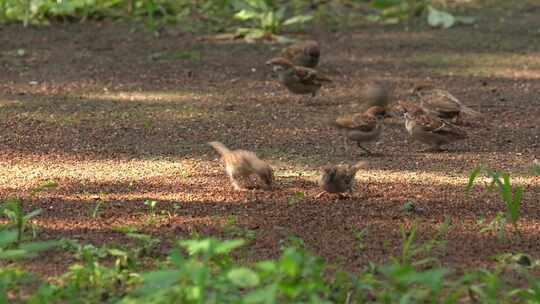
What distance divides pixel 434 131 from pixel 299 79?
2.52 meters

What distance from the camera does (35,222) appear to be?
288 inches

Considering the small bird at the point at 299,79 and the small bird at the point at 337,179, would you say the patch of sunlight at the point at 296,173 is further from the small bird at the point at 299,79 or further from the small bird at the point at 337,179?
the small bird at the point at 299,79

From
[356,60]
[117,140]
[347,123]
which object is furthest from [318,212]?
[356,60]

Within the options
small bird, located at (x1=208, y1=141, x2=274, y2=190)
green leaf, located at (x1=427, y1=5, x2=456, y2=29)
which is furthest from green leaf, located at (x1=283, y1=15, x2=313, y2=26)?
small bird, located at (x1=208, y1=141, x2=274, y2=190)

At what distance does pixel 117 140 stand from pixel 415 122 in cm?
263

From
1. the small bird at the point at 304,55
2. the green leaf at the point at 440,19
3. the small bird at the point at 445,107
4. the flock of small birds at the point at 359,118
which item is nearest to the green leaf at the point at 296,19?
the green leaf at the point at 440,19

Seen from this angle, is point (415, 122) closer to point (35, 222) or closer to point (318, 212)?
point (318, 212)

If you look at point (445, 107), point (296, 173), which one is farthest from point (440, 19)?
point (296, 173)

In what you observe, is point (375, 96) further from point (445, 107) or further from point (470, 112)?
point (470, 112)

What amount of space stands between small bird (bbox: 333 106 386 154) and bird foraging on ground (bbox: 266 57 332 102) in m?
2.01

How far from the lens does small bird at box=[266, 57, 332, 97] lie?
1212 centimetres

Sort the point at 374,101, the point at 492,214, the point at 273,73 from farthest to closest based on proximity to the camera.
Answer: the point at 273,73
the point at 374,101
the point at 492,214

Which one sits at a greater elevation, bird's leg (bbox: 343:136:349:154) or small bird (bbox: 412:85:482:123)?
small bird (bbox: 412:85:482:123)

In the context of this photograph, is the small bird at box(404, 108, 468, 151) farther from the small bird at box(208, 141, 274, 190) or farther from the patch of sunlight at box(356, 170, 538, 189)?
the small bird at box(208, 141, 274, 190)
